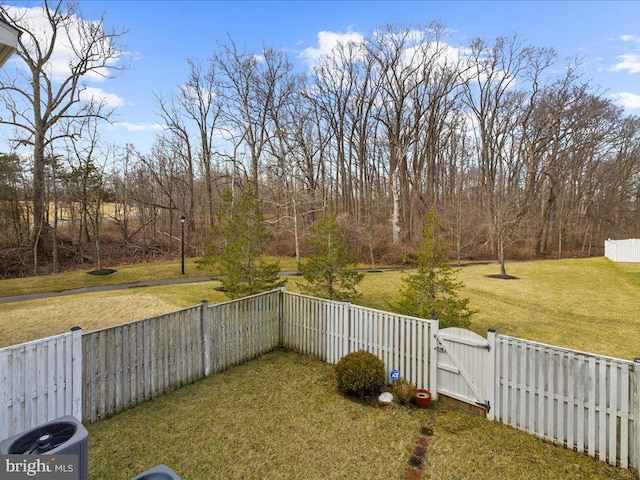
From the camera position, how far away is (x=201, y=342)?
6.31 m

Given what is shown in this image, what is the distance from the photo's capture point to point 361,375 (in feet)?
18.5

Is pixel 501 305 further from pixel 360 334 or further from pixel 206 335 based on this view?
pixel 206 335

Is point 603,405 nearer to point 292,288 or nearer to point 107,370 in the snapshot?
point 107,370

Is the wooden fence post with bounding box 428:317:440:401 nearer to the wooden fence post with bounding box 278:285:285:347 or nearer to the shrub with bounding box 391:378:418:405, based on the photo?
the shrub with bounding box 391:378:418:405

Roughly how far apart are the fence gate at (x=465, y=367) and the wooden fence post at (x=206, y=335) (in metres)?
4.29

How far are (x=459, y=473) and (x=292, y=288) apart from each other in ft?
32.1

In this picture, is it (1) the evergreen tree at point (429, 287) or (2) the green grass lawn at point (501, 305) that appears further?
(2) the green grass lawn at point (501, 305)

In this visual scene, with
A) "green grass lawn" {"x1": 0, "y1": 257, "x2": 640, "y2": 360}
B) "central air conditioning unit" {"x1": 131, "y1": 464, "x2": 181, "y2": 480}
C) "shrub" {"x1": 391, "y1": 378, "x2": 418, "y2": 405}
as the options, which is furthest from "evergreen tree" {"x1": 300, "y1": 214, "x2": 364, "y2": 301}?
"central air conditioning unit" {"x1": 131, "y1": 464, "x2": 181, "y2": 480}

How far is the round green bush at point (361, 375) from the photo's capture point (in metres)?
5.62

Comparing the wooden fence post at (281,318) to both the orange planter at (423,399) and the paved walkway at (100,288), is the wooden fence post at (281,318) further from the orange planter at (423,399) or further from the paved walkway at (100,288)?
the paved walkway at (100,288)

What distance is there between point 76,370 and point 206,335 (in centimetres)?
224

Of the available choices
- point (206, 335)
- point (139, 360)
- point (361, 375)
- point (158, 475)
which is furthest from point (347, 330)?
point (158, 475)

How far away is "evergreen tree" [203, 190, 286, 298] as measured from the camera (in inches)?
345

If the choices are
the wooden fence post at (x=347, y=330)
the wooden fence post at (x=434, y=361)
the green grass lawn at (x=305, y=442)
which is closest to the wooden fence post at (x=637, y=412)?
the green grass lawn at (x=305, y=442)
